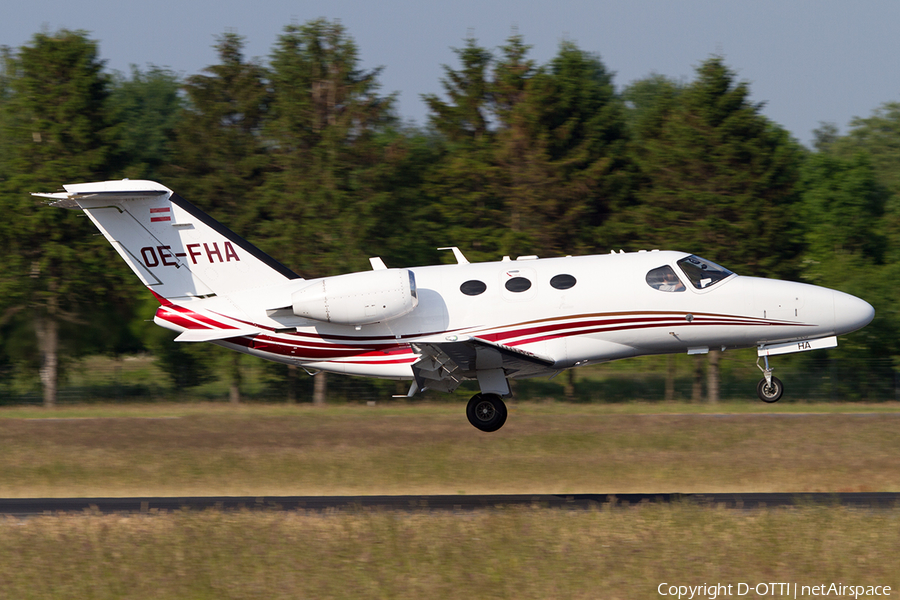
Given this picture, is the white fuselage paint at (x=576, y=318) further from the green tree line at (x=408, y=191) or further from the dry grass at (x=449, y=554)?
the green tree line at (x=408, y=191)

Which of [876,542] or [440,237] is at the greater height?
[440,237]

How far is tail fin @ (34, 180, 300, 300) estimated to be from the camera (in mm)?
18156

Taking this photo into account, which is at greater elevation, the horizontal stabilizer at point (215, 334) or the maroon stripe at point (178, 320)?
the maroon stripe at point (178, 320)

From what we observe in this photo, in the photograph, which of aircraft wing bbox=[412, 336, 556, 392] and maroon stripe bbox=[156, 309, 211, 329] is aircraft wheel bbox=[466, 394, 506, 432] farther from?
maroon stripe bbox=[156, 309, 211, 329]

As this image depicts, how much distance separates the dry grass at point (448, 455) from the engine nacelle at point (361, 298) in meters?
6.80

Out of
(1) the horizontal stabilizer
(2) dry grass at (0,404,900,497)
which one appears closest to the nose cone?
(2) dry grass at (0,404,900,497)

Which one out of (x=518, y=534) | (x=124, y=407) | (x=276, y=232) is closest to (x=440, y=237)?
(x=276, y=232)

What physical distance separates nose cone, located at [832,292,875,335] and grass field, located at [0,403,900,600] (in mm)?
3496

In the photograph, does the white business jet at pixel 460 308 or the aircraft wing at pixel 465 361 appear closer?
the aircraft wing at pixel 465 361

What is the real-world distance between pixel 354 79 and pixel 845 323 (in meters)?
27.2

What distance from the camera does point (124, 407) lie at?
37594mm

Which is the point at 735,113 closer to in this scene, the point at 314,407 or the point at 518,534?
the point at 314,407

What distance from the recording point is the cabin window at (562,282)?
56.5 ft

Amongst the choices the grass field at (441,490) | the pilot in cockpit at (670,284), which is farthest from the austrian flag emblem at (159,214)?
the pilot in cockpit at (670,284)
